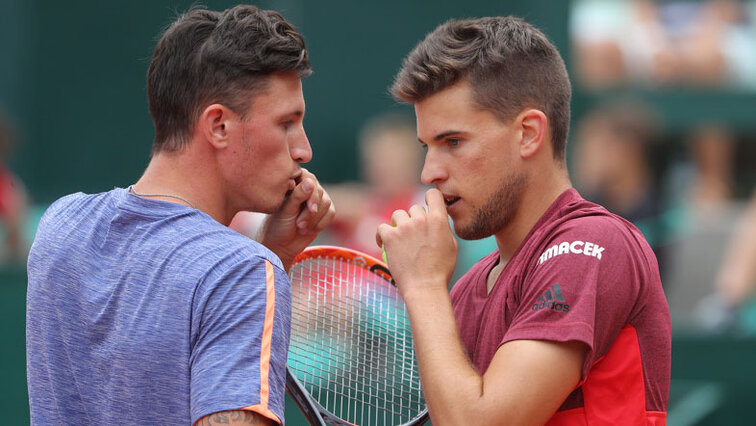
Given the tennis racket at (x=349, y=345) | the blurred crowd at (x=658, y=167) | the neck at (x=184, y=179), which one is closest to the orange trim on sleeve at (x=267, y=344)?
the neck at (x=184, y=179)

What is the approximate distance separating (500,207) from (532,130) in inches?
9.1

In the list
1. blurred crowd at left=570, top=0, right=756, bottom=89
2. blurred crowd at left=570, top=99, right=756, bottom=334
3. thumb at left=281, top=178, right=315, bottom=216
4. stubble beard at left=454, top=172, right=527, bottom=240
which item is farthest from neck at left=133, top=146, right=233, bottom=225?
blurred crowd at left=570, top=0, right=756, bottom=89

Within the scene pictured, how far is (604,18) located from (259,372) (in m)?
6.82

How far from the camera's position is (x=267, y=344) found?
2.37 metres

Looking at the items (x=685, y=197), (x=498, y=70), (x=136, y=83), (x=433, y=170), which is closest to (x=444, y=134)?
(x=433, y=170)

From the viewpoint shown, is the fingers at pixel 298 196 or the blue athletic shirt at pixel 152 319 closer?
the blue athletic shirt at pixel 152 319

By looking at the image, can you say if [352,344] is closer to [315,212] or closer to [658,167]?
[315,212]

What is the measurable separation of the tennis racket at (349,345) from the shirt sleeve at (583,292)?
747mm

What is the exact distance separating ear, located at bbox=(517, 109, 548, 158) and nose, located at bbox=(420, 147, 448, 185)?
0.23 metres

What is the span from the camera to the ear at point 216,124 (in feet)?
8.81

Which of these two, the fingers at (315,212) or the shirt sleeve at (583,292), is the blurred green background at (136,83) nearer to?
the fingers at (315,212)

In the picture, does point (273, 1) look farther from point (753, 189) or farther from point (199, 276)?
point (199, 276)

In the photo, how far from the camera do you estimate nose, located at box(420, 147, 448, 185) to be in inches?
113

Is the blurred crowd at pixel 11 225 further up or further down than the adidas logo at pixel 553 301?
further down
